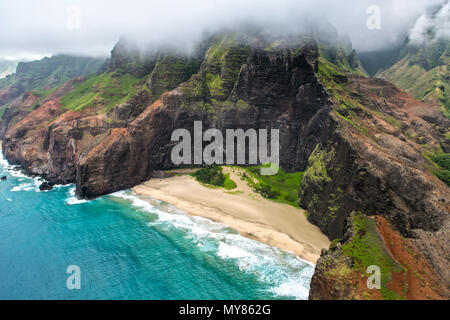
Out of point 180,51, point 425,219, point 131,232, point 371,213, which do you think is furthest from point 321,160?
point 180,51

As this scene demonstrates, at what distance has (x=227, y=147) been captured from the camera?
63.6 meters

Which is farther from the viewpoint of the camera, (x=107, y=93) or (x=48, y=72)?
(x=48, y=72)

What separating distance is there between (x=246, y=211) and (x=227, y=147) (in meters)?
24.5

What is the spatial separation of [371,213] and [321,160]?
14.5 metres

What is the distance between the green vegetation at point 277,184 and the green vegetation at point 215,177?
3.94 m

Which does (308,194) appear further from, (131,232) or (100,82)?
(100,82)

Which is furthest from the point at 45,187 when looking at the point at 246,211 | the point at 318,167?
the point at 318,167

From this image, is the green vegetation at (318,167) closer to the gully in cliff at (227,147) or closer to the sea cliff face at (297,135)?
the sea cliff face at (297,135)

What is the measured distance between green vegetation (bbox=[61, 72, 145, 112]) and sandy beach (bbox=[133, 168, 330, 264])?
37.5 metres

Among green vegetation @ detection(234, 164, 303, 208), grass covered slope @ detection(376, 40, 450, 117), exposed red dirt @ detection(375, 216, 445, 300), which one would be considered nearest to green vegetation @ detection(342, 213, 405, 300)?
exposed red dirt @ detection(375, 216, 445, 300)

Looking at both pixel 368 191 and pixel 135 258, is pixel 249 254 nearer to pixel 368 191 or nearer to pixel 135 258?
pixel 135 258

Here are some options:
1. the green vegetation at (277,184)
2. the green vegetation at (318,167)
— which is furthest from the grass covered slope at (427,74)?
the green vegetation at (318,167)

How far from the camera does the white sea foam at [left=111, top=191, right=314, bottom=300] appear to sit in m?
26.0

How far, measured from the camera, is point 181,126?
64.2 m
